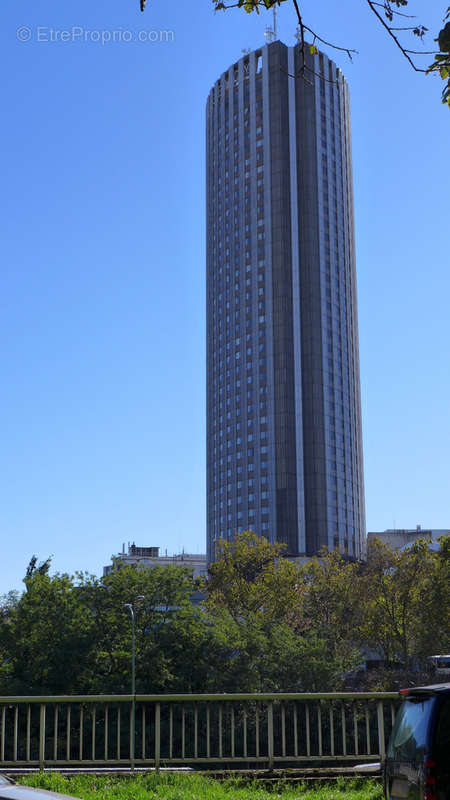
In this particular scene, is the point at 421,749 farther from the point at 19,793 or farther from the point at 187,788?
the point at 187,788

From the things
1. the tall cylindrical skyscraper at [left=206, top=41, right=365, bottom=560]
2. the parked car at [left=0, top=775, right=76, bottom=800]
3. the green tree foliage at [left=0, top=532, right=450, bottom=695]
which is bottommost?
the green tree foliage at [left=0, top=532, right=450, bottom=695]

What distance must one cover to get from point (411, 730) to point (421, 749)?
336mm

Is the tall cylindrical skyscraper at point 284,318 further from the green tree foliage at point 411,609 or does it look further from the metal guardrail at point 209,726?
the metal guardrail at point 209,726

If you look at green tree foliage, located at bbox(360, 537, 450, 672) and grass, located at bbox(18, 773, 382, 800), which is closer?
grass, located at bbox(18, 773, 382, 800)

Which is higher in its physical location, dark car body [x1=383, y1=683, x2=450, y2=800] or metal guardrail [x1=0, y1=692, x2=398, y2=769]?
dark car body [x1=383, y1=683, x2=450, y2=800]

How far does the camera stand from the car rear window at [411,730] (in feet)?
21.3

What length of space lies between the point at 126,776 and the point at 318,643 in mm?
35136

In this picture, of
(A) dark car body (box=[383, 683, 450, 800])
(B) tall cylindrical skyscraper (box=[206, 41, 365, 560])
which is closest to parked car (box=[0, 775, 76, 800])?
(A) dark car body (box=[383, 683, 450, 800])

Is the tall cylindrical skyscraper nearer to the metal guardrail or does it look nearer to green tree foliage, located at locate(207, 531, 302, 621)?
green tree foliage, located at locate(207, 531, 302, 621)

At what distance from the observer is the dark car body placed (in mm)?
6215

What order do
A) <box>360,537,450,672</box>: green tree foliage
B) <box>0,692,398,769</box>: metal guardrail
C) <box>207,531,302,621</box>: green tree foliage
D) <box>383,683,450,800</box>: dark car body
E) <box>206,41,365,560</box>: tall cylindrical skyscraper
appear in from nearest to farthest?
<box>383,683,450,800</box>: dark car body < <box>0,692,398,769</box>: metal guardrail < <box>360,537,450,672</box>: green tree foliage < <box>207,531,302,621</box>: green tree foliage < <box>206,41,365,560</box>: tall cylindrical skyscraper

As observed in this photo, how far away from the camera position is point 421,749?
641 centimetres

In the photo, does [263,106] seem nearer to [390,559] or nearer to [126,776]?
[390,559]

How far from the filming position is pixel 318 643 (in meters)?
43.6
